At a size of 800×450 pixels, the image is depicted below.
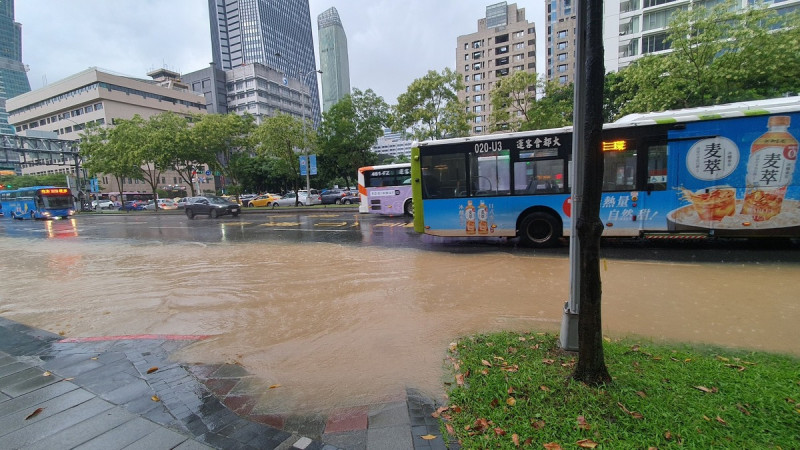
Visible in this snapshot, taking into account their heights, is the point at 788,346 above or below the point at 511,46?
below

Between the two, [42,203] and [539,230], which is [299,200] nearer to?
[42,203]

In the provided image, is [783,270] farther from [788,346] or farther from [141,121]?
[141,121]

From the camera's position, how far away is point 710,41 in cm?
1481

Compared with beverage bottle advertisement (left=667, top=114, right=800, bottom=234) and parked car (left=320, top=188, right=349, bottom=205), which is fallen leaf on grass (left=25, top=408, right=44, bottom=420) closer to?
beverage bottle advertisement (left=667, top=114, right=800, bottom=234)

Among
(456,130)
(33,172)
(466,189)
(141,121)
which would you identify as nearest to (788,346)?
(466,189)

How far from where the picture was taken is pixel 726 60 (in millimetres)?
14727

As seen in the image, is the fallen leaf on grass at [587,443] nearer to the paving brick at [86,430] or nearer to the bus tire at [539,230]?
the paving brick at [86,430]

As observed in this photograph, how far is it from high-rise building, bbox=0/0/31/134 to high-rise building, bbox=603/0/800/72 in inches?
5852

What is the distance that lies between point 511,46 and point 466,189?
74375 mm

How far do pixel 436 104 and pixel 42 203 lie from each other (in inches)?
1416

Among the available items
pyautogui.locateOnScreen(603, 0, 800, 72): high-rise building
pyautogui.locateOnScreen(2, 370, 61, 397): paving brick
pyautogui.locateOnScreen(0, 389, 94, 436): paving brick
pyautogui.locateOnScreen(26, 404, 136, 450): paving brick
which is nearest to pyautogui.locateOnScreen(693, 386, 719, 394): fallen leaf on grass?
pyautogui.locateOnScreen(26, 404, 136, 450): paving brick

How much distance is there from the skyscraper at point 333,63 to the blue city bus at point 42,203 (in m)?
28.5

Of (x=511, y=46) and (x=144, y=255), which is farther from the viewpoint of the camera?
(x=511, y=46)

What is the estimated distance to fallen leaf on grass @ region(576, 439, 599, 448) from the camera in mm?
2162
